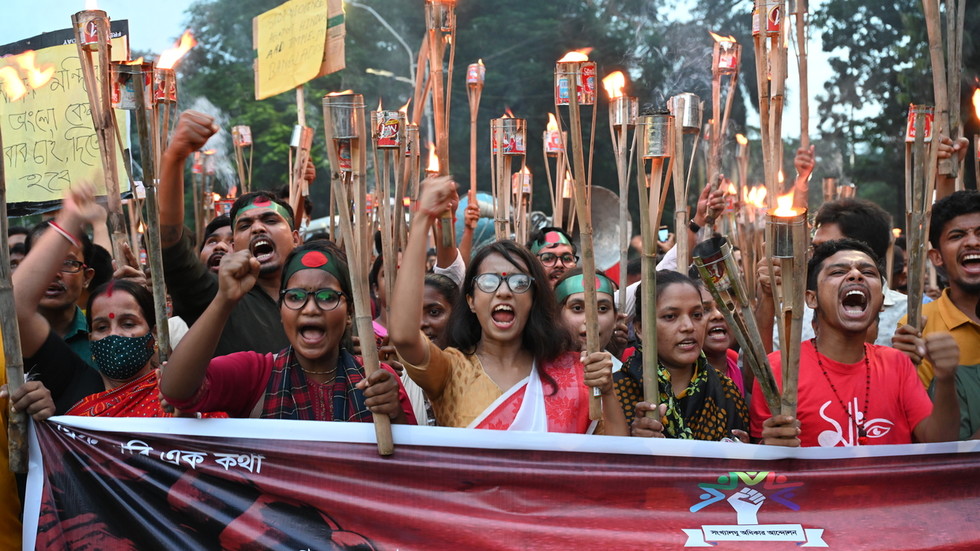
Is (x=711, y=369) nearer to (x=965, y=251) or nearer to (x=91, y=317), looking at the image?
(x=965, y=251)

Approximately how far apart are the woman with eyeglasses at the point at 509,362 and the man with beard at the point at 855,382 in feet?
1.84

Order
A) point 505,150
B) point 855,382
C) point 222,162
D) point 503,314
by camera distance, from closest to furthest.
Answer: point 503,314 < point 855,382 < point 505,150 < point 222,162

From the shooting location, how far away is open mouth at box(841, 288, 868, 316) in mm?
3098

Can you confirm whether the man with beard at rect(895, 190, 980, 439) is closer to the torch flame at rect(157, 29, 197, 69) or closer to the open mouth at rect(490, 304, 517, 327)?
the open mouth at rect(490, 304, 517, 327)

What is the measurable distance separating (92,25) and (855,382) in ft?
8.05

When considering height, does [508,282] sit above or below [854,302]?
above

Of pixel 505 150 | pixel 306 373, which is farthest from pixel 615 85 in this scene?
pixel 505 150

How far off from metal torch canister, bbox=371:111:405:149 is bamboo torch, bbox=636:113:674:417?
78 cm

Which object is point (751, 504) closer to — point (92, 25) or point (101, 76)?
point (101, 76)

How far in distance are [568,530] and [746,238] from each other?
3.85 m

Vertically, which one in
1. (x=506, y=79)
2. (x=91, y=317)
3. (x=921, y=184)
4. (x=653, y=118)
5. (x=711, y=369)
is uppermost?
(x=506, y=79)

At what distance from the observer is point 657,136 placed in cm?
275

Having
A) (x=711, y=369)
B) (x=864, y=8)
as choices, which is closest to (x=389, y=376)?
(x=711, y=369)

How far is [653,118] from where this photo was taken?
2752 mm
